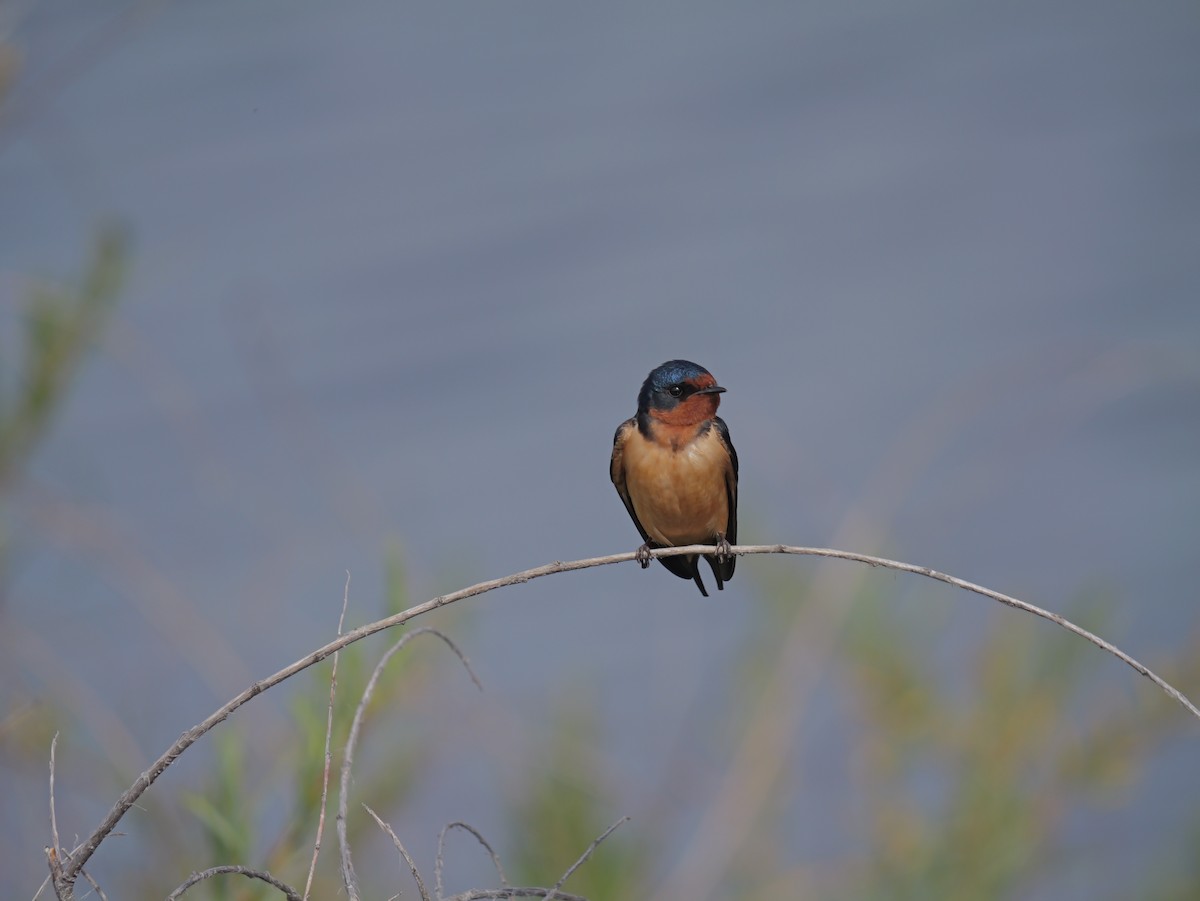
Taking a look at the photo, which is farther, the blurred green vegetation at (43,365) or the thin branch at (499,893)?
the blurred green vegetation at (43,365)

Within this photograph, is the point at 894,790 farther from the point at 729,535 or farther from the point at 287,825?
the point at 287,825

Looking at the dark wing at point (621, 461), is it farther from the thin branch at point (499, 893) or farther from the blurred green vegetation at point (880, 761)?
the thin branch at point (499, 893)

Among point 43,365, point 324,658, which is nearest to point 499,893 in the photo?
point 324,658

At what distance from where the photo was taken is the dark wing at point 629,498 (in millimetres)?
3377

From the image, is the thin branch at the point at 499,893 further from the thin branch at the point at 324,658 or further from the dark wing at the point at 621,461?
the dark wing at the point at 621,461

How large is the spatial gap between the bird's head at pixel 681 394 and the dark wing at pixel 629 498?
0.16 metres

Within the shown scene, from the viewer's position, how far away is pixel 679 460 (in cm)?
319

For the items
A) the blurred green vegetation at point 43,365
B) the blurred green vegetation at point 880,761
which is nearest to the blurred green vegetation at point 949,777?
the blurred green vegetation at point 880,761

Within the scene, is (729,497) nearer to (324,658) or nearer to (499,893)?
(324,658)

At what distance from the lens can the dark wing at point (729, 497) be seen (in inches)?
130

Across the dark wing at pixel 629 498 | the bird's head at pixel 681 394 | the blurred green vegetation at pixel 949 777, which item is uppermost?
the bird's head at pixel 681 394

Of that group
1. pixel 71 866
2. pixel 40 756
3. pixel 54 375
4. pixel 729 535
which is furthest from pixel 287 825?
pixel 729 535

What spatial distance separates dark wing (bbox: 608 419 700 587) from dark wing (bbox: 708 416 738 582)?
57mm

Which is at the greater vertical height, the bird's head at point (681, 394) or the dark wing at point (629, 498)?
the bird's head at point (681, 394)
